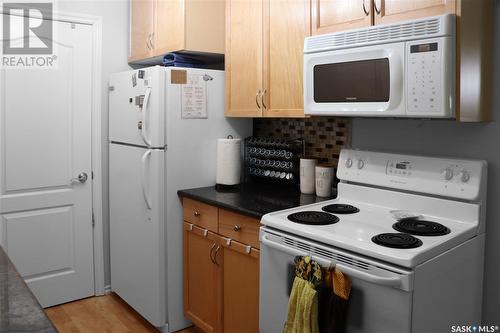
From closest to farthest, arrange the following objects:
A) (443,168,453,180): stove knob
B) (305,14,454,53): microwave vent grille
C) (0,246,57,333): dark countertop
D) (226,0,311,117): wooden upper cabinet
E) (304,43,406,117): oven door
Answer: (0,246,57,333): dark countertop
(305,14,454,53): microwave vent grille
(304,43,406,117): oven door
(443,168,453,180): stove knob
(226,0,311,117): wooden upper cabinet

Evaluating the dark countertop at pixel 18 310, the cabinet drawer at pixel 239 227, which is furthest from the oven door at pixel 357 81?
the dark countertop at pixel 18 310

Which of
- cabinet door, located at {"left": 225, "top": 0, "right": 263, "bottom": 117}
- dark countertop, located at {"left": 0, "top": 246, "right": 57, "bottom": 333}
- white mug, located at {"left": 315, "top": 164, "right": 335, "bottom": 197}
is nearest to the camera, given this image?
dark countertop, located at {"left": 0, "top": 246, "right": 57, "bottom": 333}

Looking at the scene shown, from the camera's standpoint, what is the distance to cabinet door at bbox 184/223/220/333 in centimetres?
247

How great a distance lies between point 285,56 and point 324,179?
2.26 ft

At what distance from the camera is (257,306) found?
7.16 feet

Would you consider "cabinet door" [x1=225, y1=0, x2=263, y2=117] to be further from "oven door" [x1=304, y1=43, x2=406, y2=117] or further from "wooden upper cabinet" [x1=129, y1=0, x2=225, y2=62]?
"oven door" [x1=304, y1=43, x2=406, y2=117]

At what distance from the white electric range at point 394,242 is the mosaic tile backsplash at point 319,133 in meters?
0.25

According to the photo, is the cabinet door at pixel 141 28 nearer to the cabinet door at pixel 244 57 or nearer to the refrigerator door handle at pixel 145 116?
the refrigerator door handle at pixel 145 116

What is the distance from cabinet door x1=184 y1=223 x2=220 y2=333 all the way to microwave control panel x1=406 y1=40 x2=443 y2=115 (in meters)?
1.29

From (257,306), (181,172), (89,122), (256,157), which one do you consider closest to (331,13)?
(256,157)

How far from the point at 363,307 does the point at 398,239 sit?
0.27m

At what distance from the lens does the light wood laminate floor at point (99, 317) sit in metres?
2.81

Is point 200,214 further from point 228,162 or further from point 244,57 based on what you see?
point 244,57

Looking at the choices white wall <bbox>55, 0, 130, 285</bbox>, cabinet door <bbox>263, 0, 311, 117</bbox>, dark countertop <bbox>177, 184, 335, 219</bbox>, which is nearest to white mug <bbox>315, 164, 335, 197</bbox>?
dark countertop <bbox>177, 184, 335, 219</bbox>
